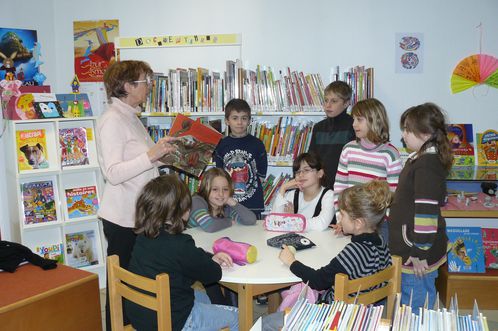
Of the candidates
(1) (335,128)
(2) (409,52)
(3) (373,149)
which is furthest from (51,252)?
(2) (409,52)

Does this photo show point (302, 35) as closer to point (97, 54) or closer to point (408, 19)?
point (408, 19)

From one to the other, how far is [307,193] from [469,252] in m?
1.44

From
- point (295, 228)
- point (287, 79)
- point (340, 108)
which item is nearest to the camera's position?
point (295, 228)

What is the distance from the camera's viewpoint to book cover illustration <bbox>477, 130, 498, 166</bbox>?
152 inches

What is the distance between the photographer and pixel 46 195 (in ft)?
12.5

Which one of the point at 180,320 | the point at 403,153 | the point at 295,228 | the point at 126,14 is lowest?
the point at 180,320

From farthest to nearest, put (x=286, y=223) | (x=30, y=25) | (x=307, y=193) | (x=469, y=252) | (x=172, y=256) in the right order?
(x=30, y=25) < (x=469, y=252) < (x=307, y=193) < (x=286, y=223) < (x=172, y=256)

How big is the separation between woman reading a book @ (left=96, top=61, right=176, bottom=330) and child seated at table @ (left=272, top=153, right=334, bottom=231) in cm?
84

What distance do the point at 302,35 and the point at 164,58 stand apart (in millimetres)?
1195

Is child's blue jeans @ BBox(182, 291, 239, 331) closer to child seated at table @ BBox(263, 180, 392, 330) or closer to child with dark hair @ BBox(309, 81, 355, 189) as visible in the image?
child seated at table @ BBox(263, 180, 392, 330)

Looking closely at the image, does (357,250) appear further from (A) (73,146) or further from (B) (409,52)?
(A) (73,146)

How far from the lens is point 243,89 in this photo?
12.5 feet

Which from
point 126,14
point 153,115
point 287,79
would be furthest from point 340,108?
point 126,14

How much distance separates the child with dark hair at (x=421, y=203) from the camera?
2217mm
